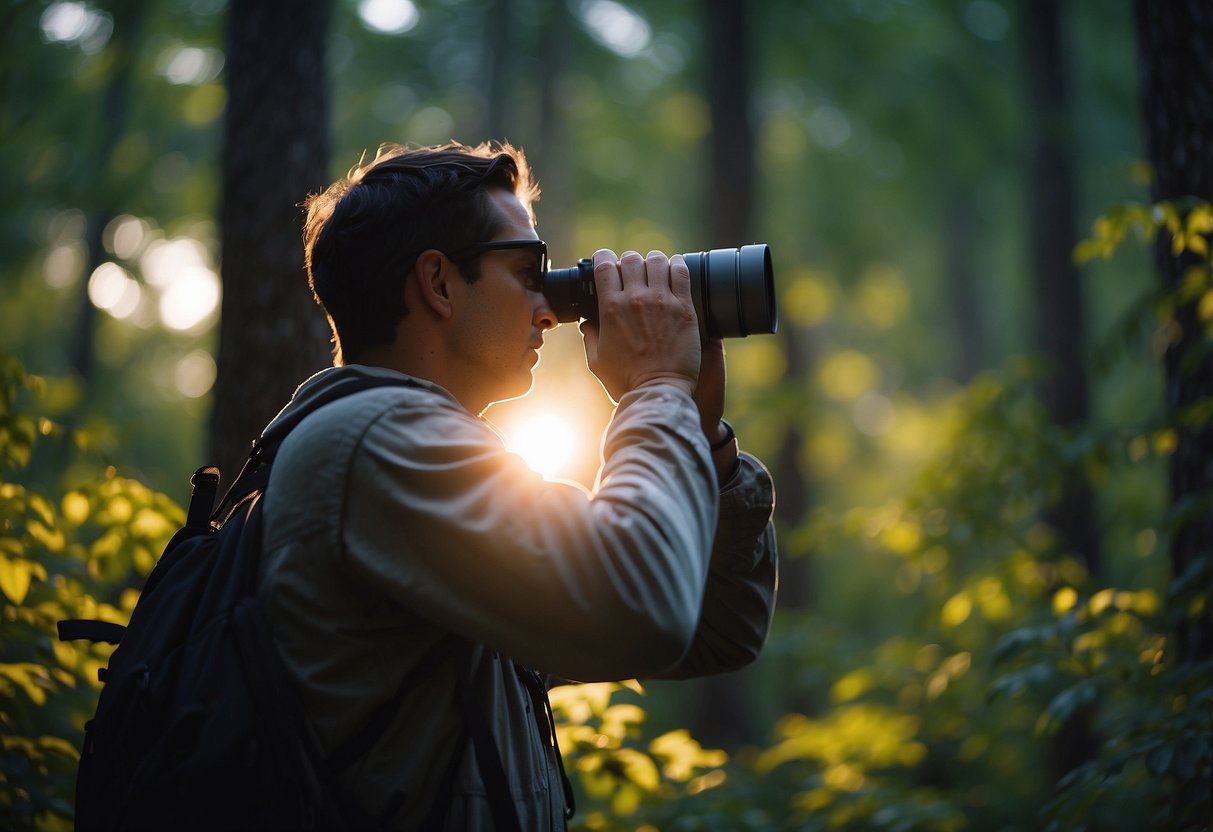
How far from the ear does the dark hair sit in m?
0.02

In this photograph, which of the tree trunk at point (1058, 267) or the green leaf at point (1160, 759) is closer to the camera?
the green leaf at point (1160, 759)

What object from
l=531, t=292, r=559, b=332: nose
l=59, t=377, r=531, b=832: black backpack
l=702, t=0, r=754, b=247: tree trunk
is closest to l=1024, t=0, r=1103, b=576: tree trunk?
l=702, t=0, r=754, b=247: tree trunk

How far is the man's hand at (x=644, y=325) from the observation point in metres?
1.70

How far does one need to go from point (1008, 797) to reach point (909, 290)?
1298cm

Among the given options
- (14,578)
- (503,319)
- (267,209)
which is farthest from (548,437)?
(503,319)

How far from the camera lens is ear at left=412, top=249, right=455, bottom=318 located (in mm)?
1811

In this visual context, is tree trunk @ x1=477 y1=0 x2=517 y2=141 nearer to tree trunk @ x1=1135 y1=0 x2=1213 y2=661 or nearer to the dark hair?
tree trunk @ x1=1135 y1=0 x2=1213 y2=661

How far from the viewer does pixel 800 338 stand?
485 inches

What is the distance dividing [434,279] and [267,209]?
1779 millimetres

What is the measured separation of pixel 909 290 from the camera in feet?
64.6

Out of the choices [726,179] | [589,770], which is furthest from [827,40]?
[589,770]

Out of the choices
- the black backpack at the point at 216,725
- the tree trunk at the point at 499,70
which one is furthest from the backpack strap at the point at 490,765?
the tree trunk at the point at 499,70

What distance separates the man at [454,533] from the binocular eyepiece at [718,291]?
0.07 meters

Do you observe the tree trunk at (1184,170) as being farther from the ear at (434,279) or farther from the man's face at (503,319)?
the ear at (434,279)
